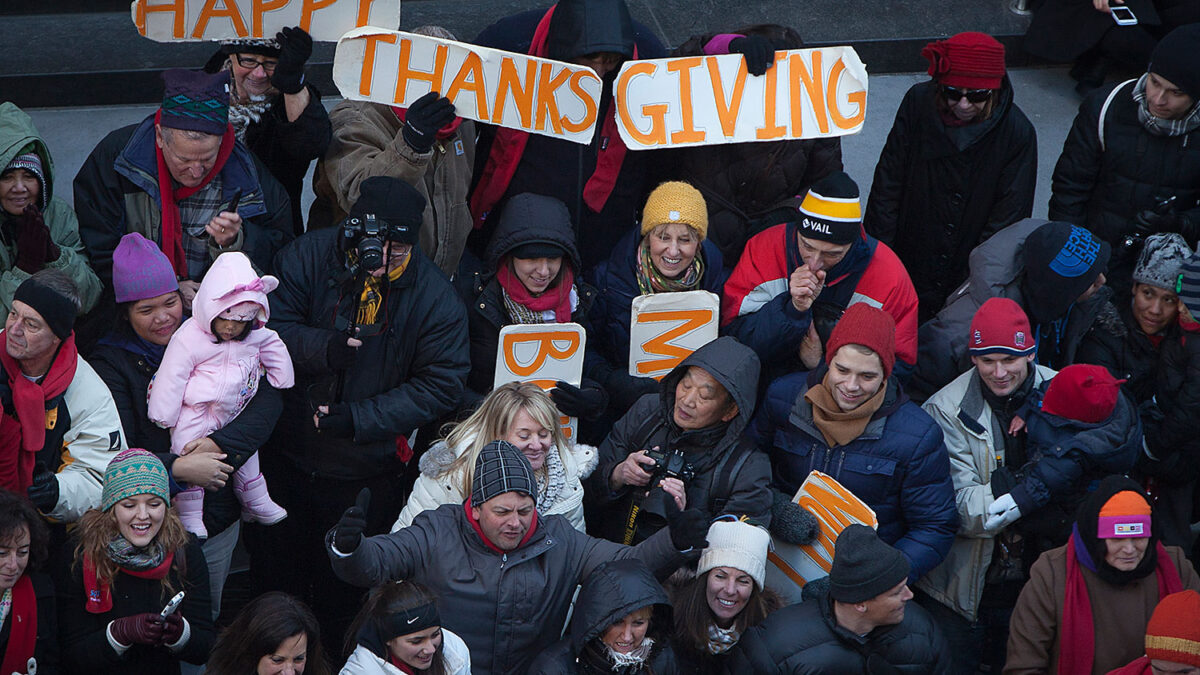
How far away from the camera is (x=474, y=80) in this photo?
6012 millimetres

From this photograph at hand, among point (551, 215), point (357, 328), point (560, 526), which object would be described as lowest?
point (560, 526)

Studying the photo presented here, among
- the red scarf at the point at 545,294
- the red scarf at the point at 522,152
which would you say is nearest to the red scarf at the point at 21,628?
the red scarf at the point at 545,294

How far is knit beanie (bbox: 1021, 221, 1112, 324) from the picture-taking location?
5.92 m

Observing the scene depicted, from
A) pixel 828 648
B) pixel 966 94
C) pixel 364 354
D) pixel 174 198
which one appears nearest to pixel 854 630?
pixel 828 648

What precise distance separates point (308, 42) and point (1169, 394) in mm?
3881

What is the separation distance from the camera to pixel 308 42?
586 centimetres

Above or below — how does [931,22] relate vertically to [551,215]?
above

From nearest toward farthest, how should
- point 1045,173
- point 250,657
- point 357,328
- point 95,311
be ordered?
point 250,657, point 357,328, point 95,311, point 1045,173

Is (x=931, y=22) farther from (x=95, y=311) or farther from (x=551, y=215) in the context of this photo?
(x=95, y=311)

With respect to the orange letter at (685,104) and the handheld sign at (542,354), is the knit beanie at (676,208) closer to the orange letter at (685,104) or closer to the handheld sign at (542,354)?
the orange letter at (685,104)

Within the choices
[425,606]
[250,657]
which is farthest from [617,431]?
[250,657]

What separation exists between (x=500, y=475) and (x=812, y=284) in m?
1.64

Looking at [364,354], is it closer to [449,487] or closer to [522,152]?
[449,487]

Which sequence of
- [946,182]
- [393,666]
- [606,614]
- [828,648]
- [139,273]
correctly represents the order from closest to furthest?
[393,666] < [606,614] < [828,648] < [139,273] < [946,182]
